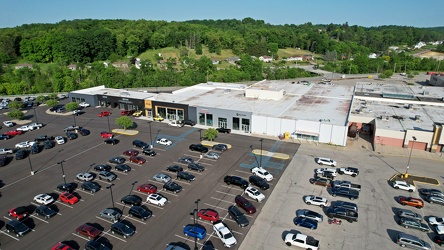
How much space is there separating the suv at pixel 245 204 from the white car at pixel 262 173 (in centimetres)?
590

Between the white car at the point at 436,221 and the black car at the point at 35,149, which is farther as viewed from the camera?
the black car at the point at 35,149

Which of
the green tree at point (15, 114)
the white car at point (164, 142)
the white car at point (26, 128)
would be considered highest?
the green tree at point (15, 114)

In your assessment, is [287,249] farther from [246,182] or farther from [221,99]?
[221,99]

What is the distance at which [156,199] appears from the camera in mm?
32156

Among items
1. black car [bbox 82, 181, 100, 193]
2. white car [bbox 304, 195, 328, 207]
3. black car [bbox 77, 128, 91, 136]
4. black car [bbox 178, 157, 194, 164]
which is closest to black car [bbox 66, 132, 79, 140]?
black car [bbox 77, 128, 91, 136]

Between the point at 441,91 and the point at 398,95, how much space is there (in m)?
17.6

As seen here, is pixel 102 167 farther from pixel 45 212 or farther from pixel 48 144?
pixel 48 144

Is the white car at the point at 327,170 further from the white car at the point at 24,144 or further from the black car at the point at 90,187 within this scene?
the white car at the point at 24,144

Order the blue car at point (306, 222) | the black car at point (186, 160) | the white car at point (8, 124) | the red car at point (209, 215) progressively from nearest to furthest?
the blue car at point (306, 222) → the red car at point (209, 215) → the black car at point (186, 160) → the white car at point (8, 124)

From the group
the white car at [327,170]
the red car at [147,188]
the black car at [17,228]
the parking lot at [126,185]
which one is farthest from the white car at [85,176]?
the white car at [327,170]

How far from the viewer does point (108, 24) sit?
188875mm

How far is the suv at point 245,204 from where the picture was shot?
30250 mm

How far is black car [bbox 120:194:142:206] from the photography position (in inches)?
1243

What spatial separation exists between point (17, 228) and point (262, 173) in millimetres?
26091
